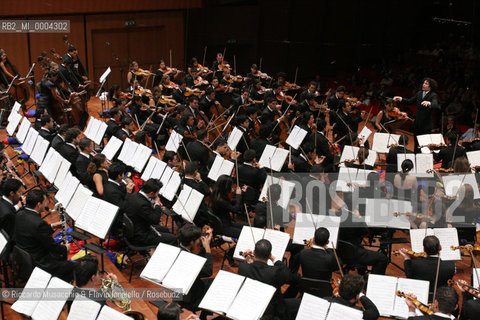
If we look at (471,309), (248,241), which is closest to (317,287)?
(248,241)

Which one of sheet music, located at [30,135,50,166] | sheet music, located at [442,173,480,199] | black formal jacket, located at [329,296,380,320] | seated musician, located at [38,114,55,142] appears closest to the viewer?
black formal jacket, located at [329,296,380,320]

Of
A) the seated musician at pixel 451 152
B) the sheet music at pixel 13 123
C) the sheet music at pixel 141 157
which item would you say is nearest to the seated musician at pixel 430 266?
the seated musician at pixel 451 152


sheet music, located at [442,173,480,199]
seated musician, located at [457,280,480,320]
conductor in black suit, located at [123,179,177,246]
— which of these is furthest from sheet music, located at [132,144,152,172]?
seated musician, located at [457,280,480,320]

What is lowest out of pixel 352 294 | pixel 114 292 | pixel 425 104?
pixel 114 292

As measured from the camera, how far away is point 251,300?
14.7 ft

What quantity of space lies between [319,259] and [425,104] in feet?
18.2

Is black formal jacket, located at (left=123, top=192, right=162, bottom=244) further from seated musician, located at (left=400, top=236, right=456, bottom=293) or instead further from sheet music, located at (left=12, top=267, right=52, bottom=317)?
seated musician, located at (left=400, top=236, right=456, bottom=293)

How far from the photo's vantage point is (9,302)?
5.80 metres

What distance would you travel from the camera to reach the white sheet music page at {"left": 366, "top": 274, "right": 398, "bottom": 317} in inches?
191

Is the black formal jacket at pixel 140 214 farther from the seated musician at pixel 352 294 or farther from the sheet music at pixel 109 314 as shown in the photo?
the seated musician at pixel 352 294

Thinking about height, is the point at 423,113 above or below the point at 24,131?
above

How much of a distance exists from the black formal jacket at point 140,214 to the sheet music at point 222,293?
190 centimetres

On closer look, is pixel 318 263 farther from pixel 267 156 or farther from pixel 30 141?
pixel 30 141

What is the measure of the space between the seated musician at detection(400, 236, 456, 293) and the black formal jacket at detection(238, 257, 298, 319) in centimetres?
147
